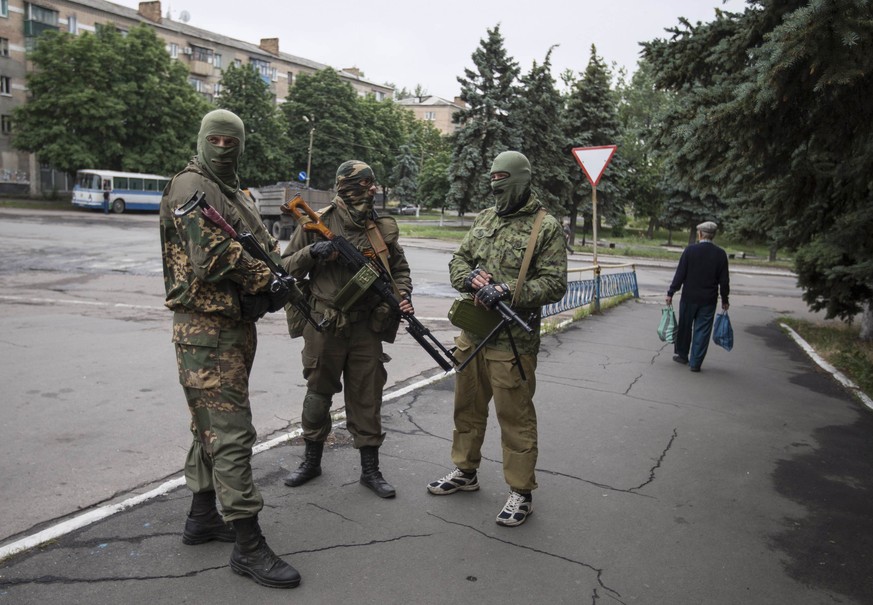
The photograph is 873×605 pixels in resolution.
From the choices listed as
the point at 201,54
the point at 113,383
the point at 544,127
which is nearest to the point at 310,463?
the point at 113,383

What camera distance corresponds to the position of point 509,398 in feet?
13.1

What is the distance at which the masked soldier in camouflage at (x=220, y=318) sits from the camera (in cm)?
315

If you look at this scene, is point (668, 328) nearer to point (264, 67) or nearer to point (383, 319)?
point (383, 319)

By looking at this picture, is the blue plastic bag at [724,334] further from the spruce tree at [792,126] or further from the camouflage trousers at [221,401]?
the camouflage trousers at [221,401]

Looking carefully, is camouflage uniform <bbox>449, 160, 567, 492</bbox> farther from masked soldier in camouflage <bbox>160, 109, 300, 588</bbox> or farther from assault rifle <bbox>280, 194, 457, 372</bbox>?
masked soldier in camouflage <bbox>160, 109, 300, 588</bbox>

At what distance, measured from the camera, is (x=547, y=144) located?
37875 millimetres

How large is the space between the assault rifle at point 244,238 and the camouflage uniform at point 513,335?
1086 mm

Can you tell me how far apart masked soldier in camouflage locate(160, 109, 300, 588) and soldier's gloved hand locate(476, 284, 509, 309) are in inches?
43.0

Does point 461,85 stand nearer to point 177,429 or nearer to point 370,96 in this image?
point 370,96

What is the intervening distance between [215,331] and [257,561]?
108 centimetres

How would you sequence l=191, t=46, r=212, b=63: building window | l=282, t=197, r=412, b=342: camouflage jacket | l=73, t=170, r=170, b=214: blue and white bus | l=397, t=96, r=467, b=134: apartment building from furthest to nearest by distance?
l=397, t=96, r=467, b=134: apartment building → l=191, t=46, r=212, b=63: building window → l=73, t=170, r=170, b=214: blue and white bus → l=282, t=197, r=412, b=342: camouflage jacket

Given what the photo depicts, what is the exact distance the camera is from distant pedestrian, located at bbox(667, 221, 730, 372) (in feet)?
27.4

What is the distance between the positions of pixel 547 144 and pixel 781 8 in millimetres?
32063

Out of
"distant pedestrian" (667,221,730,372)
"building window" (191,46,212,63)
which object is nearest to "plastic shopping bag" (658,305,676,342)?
"distant pedestrian" (667,221,730,372)
